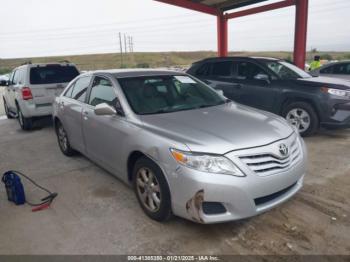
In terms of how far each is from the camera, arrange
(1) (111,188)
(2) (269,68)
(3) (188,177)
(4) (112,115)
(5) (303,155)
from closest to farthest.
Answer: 1. (3) (188,177)
2. (5) (303,155)
3. (4) (112,115)
4. (1) (111,188)
5. (2) (269,68)

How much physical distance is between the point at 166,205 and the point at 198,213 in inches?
15.8

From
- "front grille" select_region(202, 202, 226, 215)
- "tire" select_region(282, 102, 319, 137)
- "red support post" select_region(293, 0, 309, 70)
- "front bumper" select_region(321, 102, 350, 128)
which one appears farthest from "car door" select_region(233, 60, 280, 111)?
"front grille" select_region(202, 202, 226, 215)

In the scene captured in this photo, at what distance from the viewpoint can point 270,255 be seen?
260 cm

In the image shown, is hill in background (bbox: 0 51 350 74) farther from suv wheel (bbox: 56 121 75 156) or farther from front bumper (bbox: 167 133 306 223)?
front bumper (bbox: 167 133 306 223)

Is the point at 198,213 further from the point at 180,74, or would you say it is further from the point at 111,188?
the point at 180,74

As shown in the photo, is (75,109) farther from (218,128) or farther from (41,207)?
(218,128)

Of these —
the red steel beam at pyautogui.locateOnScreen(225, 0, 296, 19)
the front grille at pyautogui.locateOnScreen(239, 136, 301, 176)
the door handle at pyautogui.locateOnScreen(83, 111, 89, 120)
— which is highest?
the red steel beam at pyautogui.locateOnScreen(225, 0, 296, 19)

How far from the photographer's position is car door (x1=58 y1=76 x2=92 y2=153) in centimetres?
452

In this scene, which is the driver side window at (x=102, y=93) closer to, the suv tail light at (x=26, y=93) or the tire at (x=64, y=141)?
the tire at (x=64, y=141)

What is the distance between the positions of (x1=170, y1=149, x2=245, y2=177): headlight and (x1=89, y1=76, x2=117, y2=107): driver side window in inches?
58.4

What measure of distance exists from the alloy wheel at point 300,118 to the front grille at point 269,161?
338 cm

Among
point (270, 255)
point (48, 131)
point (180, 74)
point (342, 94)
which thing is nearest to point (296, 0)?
point (342, 94)

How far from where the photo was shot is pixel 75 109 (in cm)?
462

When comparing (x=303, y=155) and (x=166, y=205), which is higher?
(x=303, y=155)
